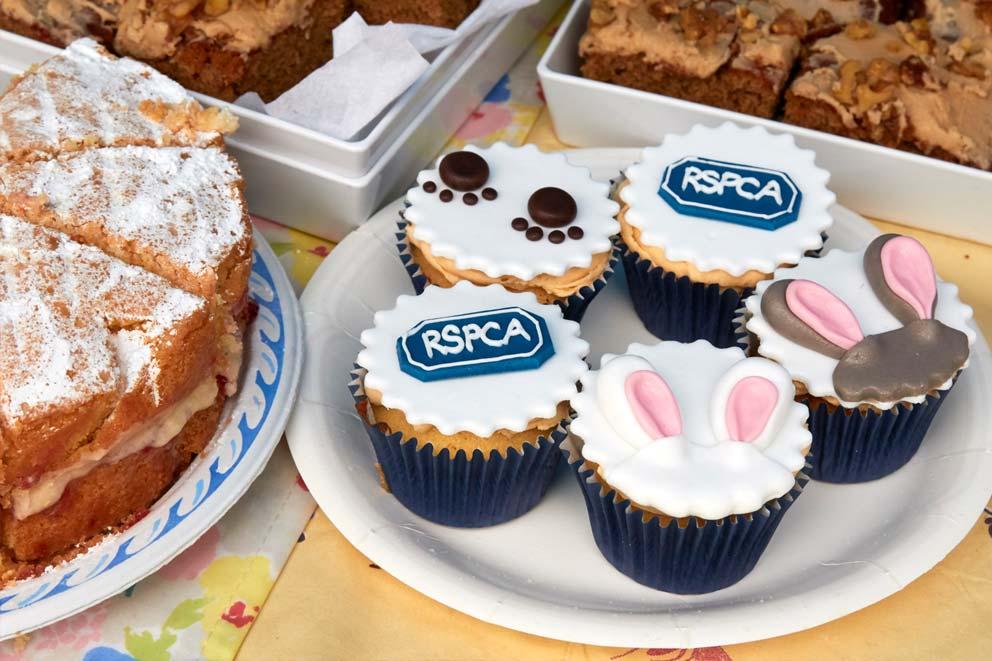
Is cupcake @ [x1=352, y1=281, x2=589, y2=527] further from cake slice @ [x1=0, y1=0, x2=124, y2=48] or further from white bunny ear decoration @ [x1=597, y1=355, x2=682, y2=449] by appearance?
cake slice @ [x1=0, y1=0, x2=124, y2=48]

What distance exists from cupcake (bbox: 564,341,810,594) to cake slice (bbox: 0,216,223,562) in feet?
2.47

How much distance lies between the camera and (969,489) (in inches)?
85.7

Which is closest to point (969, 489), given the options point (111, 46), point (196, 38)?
point (196, 38)

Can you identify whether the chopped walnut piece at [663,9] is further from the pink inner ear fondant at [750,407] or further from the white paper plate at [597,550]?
the pink inner ear fondant at [750,407]

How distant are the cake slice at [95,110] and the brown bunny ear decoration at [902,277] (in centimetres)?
144

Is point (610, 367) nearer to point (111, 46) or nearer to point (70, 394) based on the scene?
point (70, 394)

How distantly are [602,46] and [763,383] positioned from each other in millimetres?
1344

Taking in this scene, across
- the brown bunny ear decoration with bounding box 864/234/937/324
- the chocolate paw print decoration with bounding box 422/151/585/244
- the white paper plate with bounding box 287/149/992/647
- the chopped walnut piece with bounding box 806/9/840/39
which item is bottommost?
the white paper plate with bounding box 287/149/992/647

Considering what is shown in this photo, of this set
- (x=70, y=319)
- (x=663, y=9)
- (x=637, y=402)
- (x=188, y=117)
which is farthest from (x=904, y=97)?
(x=70, y=319)

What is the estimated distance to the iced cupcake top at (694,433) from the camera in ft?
6.14

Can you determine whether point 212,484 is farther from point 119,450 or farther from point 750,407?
point 750,407

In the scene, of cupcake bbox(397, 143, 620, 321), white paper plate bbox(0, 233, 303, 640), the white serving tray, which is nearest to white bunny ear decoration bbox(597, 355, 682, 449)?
cupcake bbox(397, 143, 620, 321)

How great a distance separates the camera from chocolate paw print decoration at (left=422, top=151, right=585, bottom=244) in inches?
95.1

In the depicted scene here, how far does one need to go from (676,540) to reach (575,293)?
0.67m
